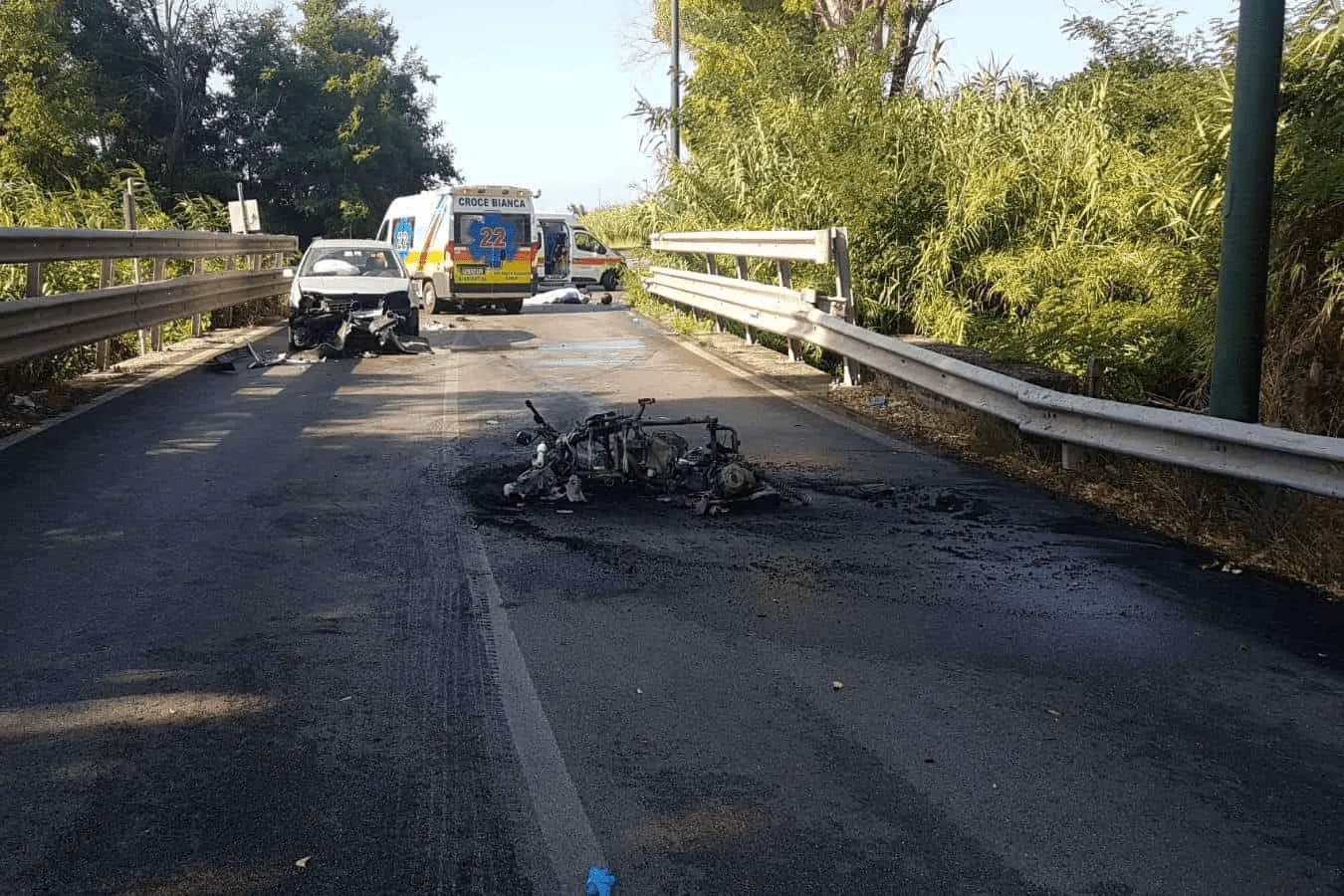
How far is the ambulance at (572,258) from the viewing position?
35.4 metres

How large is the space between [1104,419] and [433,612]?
4.04 meters

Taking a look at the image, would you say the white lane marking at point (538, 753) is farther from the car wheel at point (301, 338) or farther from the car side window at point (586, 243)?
the car side window at point (586, 243)

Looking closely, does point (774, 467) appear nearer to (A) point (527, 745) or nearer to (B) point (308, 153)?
(A) point (527, 745)

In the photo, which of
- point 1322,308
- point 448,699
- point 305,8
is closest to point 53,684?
point 448,699

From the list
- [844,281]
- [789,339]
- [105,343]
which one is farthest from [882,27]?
[105,343]

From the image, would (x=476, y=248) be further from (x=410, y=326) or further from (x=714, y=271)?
(x=714, y=271)

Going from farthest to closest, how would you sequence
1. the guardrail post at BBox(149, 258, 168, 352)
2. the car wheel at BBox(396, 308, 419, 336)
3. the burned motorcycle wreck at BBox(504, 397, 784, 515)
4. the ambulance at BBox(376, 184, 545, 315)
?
1. the ambulance at BBox(376, 184, 545, 315)
2. the car wheel at BBox(396, 308, 419, 336)
3. the guardrail post at BBox(149, 258, 168, 352)
4. the burned motorcycle wreck at BBox(504, 397, 784, 515)

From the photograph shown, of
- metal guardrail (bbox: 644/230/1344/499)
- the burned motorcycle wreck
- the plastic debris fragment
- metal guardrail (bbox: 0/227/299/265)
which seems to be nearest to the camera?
the plastic debris fragment

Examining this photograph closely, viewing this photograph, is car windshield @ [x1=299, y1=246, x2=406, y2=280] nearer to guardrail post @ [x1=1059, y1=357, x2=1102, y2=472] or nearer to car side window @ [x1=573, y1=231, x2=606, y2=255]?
guardrail post @ [x1=1059, y1=357, x2=1102, y2=472]

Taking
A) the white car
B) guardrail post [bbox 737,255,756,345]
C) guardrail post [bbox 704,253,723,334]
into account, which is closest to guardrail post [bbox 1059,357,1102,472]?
guardrail post [bbox 737,255,756,345]

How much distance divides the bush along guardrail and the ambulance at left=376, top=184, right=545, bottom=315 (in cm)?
531

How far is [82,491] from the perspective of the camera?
7.80 meters

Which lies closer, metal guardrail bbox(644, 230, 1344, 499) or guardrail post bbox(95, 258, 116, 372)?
metal guardrail bbox(644, 230, 1344, 499)

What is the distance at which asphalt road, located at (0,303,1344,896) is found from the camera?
11.1 feet
